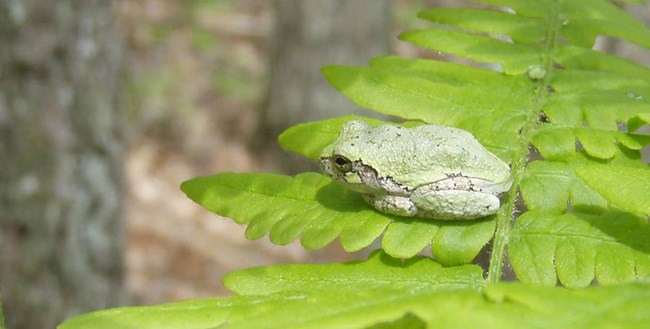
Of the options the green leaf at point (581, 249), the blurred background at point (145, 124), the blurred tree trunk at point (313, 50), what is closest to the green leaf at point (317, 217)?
the green leaf at point (581, 249)

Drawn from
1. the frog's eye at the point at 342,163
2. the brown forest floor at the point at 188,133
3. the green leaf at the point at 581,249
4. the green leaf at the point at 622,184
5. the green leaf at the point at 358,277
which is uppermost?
the green leaf at the point at 622,184

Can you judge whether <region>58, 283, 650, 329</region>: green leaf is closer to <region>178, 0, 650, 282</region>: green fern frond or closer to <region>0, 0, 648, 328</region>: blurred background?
<region>178, 0, 650, 282</region>: green fern frond

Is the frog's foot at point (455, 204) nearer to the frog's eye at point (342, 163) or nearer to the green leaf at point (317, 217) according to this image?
the green leaf at point (317, 217)

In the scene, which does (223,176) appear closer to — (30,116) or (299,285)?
(299,285)

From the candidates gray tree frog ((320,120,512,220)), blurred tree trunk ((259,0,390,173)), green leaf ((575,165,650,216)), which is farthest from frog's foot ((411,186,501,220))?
blurred tree trunk ((259,0,390,173))

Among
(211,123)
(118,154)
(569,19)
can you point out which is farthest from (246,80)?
(569,19)

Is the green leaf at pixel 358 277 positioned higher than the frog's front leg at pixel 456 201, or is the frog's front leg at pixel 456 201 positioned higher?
the frog's front leg at pixel 456 201
